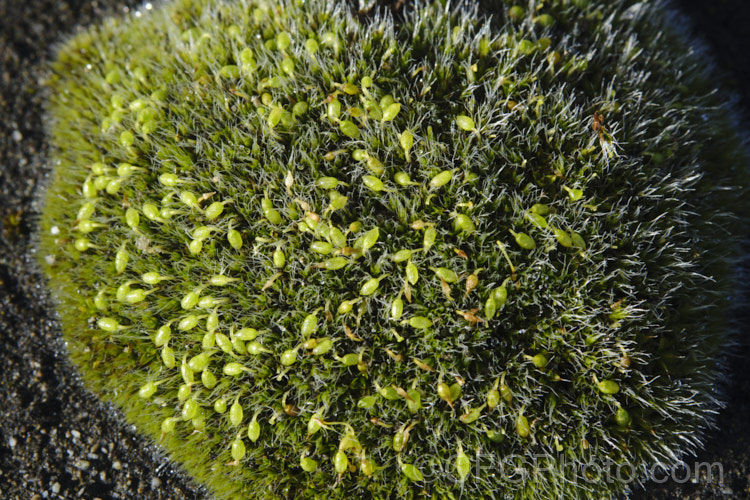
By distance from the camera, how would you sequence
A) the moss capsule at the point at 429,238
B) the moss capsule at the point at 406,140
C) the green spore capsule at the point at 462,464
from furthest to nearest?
the moss capsule at the point at 406,140 → the moss capsule at the point at 429,238 → the green spore capsule at the point at 462,464

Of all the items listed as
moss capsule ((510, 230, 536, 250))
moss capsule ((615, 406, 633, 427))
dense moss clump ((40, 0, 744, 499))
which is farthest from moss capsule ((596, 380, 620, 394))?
moss capsule ((510, 230, 536, 250))

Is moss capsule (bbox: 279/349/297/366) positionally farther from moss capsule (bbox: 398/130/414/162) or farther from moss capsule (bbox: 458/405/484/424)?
moss capsule (bbox: 398/130/414/162)

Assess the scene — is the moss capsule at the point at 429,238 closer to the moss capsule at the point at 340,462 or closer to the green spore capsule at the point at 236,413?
the moss capsule at the point at 340,462

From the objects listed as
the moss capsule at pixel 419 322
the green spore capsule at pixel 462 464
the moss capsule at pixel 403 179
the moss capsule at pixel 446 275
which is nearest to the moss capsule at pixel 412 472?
the green spore capsule at pixel 462 464

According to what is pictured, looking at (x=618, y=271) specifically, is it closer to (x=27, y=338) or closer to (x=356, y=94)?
(x=356, y=94)

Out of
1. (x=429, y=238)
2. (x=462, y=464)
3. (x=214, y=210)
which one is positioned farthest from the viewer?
(x=214, y=210)

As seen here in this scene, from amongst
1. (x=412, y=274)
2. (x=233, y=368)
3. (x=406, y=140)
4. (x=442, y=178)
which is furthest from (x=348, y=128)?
(x=233, y=368)

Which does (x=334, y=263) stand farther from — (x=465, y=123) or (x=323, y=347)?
(x=465, y=123)

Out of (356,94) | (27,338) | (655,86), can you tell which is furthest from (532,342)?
(27,338)

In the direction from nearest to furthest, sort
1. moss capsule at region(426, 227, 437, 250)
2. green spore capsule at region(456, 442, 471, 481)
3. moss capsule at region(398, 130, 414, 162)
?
1. green spore capsule at region(456, 442, 471, 481)
2. moss capsule at region(426, 227, 437, 250)
3. moss capsule at region(398, 130, 414, 162)
